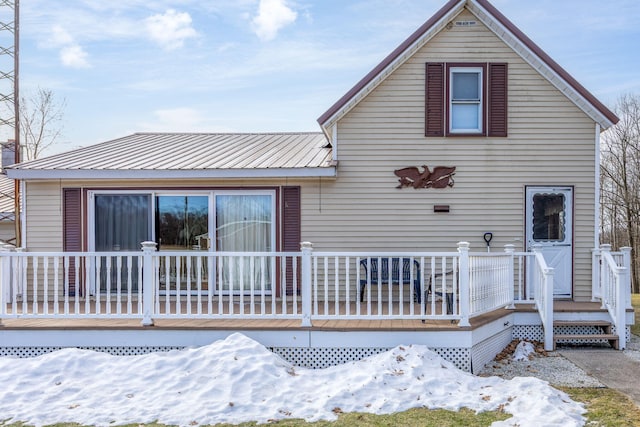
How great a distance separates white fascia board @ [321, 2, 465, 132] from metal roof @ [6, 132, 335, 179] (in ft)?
2.79

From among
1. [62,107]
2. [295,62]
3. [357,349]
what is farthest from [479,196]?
[62,107]

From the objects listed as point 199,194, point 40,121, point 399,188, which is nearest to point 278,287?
point 199,194

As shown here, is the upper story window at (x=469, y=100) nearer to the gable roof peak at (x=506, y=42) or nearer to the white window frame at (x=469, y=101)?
the white window frame at (x=469, y=101)

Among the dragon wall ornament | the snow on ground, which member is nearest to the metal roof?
the dragon wall ornament

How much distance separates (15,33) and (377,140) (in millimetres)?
9870

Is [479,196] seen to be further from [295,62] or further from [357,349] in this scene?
[295,62]

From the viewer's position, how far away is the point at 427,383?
18.9 ft

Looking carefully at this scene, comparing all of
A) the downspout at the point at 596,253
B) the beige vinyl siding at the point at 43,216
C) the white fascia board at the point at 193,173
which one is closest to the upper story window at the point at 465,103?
the downspout at the point at 596,253

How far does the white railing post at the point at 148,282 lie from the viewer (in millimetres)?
6656

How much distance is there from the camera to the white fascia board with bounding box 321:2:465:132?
897cm

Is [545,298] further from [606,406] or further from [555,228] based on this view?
[606,406]

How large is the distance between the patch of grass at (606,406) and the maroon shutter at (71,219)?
8195mm

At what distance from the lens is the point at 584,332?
8.34m

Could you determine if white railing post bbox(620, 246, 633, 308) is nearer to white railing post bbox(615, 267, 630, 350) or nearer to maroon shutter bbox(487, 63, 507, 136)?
white railing post bbox(615, 267, 630, 350)
